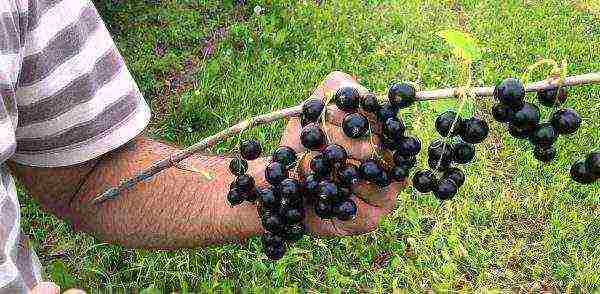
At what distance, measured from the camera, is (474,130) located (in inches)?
38.7

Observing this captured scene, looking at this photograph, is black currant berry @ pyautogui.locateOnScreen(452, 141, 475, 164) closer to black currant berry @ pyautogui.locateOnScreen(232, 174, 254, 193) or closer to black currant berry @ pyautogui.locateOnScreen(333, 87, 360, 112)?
black currant berry @ pyautogui.locateOnScreen(333, 87, 360, 112)

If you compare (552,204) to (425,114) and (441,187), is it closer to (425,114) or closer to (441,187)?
(425,114)

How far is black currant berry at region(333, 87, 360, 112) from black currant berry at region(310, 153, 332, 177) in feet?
0.29

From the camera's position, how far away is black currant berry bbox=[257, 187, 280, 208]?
1189 mm

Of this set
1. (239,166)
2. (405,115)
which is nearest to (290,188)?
(239,166)

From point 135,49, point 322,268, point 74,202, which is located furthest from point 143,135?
point 135,49

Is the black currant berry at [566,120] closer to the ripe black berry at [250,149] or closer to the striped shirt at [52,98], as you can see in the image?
the ripe black berry at [250,149]

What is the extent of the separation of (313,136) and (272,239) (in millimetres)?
324

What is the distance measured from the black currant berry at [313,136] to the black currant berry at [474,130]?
0.20m

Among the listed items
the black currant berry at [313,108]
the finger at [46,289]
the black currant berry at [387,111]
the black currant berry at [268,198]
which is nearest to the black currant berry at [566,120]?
the black currant berry at [387,111]

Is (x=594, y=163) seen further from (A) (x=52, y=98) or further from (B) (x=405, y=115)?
(B) (x=405, y=115)

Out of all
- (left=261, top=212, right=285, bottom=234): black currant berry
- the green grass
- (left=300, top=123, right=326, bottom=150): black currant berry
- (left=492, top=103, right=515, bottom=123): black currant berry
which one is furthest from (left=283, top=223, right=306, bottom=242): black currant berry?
(left=492, top=103, right=515, bottom=123): black currant berry

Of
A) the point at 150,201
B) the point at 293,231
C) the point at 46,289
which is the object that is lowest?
the point at 150,201

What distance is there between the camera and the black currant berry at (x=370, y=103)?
1.04m
